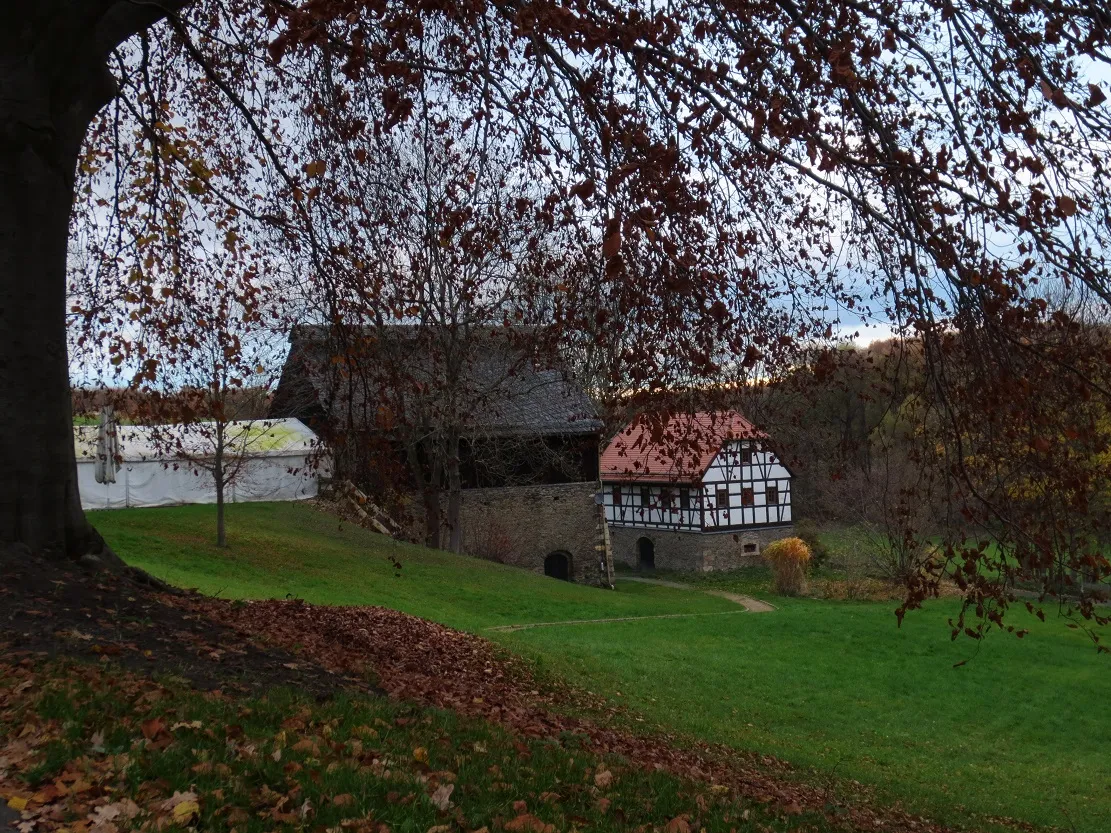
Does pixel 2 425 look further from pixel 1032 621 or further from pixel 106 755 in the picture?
pixel 1032 621

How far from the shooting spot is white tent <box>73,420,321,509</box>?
90.6ft

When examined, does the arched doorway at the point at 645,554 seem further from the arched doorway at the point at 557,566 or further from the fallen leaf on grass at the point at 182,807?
the fallen leaf on grass at the point at 182,807

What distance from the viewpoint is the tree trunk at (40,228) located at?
22.8 feet

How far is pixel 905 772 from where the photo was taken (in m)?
12.6

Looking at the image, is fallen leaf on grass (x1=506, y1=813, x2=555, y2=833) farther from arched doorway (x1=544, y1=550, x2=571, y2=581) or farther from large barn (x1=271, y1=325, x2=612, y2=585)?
arched doorway (x1=544, y1=550, x2=571, y2=581)

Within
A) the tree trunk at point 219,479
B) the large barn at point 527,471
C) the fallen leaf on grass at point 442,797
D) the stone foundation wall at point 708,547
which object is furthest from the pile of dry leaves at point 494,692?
the stone foundation wall at point 708,547

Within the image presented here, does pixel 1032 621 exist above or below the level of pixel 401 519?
below

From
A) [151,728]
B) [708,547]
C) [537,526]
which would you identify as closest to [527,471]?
[537,526]

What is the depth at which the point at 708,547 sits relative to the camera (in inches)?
1613

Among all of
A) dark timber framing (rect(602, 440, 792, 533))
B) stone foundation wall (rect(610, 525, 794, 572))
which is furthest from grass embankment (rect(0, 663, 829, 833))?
stone foundation wall (rect(610, 525, 794, 572))

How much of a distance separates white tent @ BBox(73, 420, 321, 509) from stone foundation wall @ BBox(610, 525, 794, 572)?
48.9 feet

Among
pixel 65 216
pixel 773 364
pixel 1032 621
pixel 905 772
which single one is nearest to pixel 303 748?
pixel 65 216

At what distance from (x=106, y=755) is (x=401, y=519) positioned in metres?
5.62

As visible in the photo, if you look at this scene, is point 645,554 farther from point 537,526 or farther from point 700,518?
point 537,526
